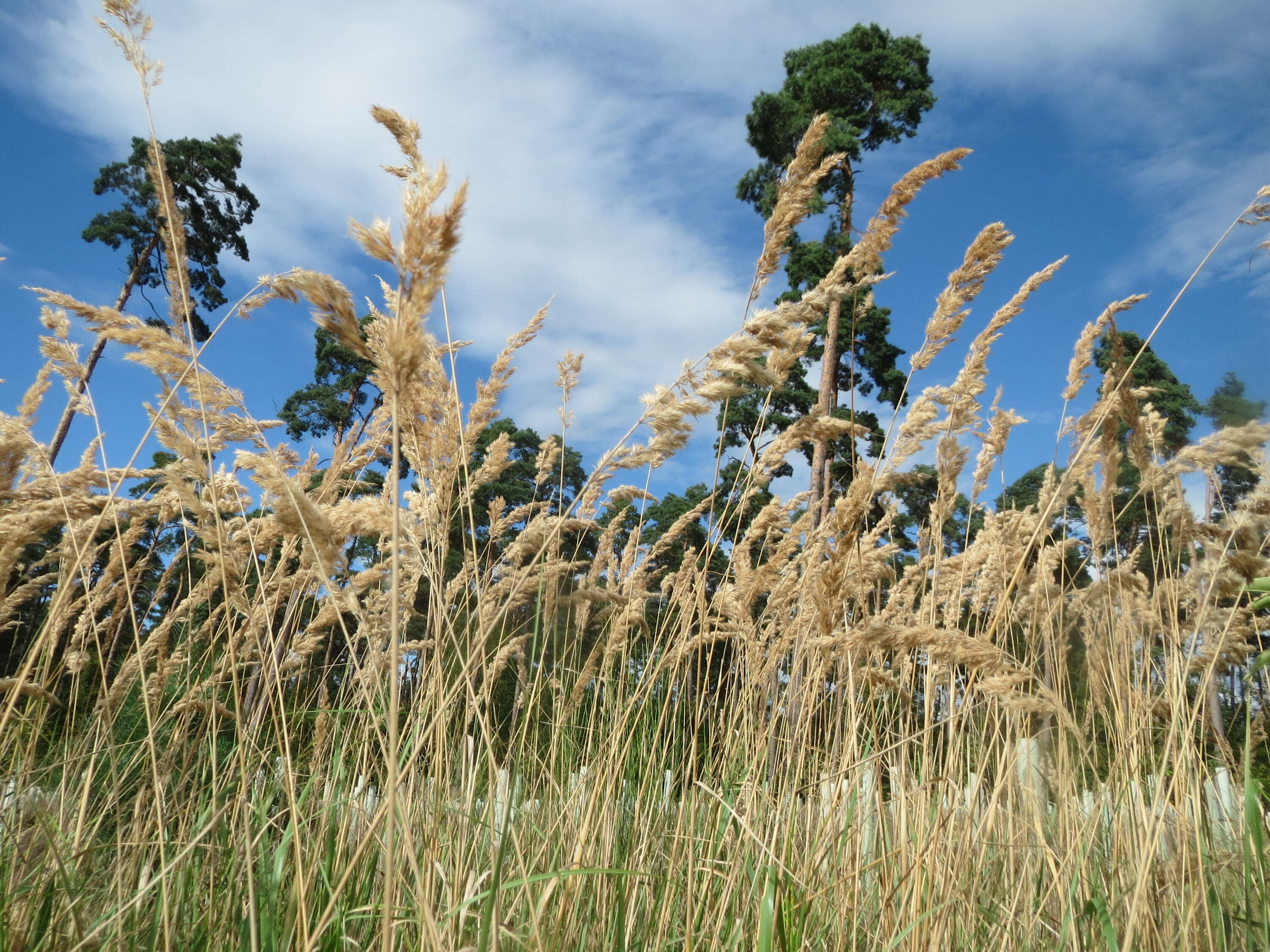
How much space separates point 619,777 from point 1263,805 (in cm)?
225

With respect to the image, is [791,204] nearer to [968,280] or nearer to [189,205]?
[968,280]

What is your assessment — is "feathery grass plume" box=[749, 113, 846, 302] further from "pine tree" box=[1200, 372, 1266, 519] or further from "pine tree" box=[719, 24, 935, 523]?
"pine tree" box=[719, 24, 935, 523]

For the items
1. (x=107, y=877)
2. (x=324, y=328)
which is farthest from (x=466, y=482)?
(x=107, y=877)

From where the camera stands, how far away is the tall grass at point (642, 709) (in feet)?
4.72

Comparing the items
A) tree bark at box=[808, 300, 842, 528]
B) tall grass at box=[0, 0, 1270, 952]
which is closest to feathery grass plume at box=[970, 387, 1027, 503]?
tall grass at box=[0, 0, 1270, 952]

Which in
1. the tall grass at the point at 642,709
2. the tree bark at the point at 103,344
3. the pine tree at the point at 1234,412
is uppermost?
the tree bark at the point at 103,344

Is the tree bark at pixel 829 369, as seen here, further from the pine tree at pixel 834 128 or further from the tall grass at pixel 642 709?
the tall grass at pixel 642 709

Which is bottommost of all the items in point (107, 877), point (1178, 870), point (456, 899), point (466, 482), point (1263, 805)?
point (107, 877)

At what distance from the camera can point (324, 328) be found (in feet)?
3.21

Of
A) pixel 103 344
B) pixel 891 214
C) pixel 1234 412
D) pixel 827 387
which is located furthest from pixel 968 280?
pixel 103 344

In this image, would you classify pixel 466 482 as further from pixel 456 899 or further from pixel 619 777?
pixel 619 777

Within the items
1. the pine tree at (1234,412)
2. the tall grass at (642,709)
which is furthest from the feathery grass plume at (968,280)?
the pine tree at (1234,412)

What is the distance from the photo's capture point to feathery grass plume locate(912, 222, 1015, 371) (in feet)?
6.44

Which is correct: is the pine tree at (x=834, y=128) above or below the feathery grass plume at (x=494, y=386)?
above
